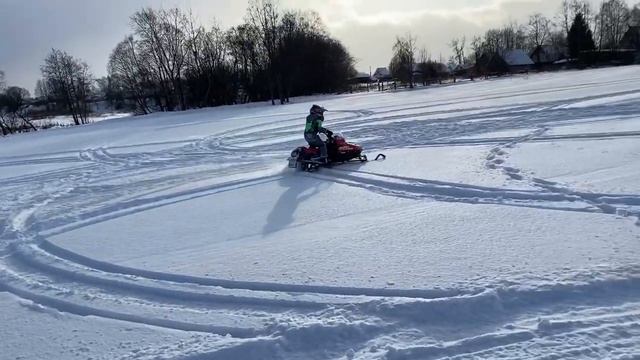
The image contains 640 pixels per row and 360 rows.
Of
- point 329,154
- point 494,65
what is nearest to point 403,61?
point 494,65

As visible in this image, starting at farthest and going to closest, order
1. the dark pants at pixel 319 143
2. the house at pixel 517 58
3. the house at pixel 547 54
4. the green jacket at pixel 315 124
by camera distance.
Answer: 1. the house at pixel 547 54
2. the house at pixel 517 58
3. the dark pants at pixel 319 143
4. the green jacket at pixel 315 124

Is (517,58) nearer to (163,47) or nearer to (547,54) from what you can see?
(547,54)

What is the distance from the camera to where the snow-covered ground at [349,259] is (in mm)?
4305

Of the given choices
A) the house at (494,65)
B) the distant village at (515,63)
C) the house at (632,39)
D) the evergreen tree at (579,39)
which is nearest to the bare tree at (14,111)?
the distant village at (515,63)

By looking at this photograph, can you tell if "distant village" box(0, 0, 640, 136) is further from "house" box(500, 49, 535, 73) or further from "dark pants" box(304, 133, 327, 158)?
Result: "dark pants" box(304, 133, 327, 158)

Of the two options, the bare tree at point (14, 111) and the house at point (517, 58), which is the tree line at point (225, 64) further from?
the house at point (517, 58)

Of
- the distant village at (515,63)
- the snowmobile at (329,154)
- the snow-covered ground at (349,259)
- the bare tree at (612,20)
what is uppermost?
the bare tree at (612,20)

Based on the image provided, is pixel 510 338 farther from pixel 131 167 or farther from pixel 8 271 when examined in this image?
pixel 131 167

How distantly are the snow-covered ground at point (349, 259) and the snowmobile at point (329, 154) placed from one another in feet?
1.62

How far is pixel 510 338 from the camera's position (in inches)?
158

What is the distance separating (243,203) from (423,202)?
12.1ft

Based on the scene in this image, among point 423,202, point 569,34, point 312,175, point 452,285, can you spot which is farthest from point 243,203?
point 569,34

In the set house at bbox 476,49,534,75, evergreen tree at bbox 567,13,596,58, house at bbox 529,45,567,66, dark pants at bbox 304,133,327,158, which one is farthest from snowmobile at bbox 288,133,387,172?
house at bbox 529,45,567,66

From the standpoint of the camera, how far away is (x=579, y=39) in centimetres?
8656
